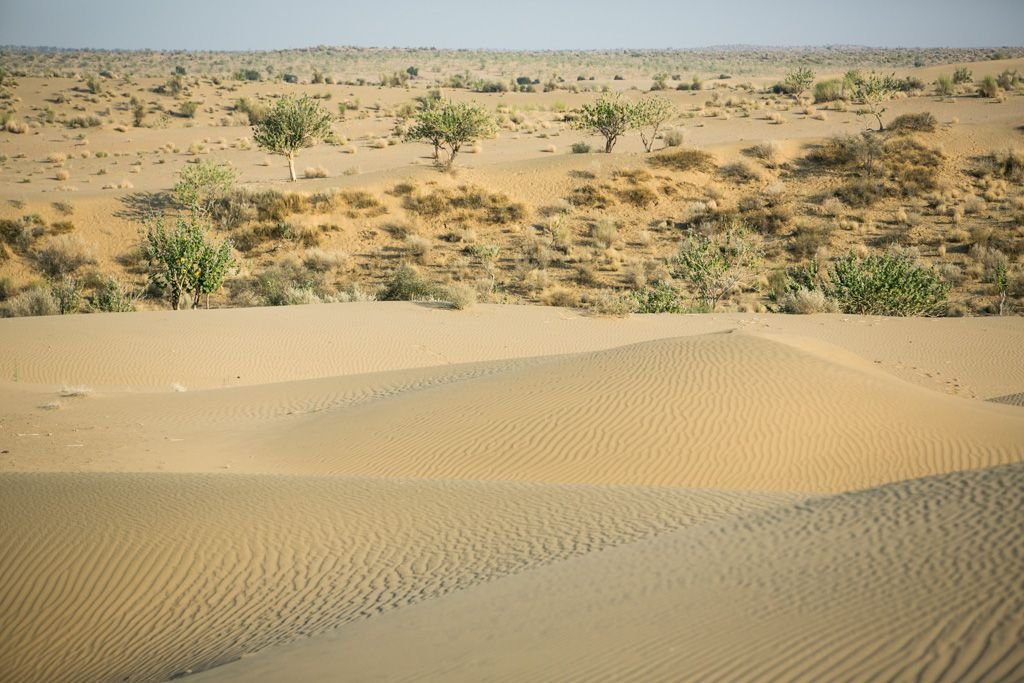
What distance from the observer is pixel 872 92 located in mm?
44906

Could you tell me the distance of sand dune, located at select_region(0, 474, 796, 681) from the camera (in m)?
6.00

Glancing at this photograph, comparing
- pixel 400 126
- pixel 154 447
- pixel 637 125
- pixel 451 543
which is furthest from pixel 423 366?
pixel 400 126

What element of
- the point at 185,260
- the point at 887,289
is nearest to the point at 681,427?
the point at 887,289

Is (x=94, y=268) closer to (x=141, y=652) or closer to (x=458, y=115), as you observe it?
(x=458, y=115)

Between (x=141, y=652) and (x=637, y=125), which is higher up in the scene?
(x=637, y=125)

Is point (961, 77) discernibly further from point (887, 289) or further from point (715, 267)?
point (887, 289)

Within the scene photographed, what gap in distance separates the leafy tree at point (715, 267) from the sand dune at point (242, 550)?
1701 centimetres

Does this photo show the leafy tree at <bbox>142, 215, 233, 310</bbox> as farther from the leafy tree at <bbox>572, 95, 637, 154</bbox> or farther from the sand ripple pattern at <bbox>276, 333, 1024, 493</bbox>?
the leafy tree at <bbox>572, 95, 637, 154</bbox>

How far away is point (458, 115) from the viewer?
119 feet

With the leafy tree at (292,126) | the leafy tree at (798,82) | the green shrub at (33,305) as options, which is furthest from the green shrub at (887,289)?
the leafy tree at (798,82)

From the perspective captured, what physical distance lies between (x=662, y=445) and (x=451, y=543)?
14.1 feet

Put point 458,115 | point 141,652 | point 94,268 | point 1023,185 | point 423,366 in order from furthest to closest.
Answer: point 458,115, point 1023,185, point 94,268, point 423,366, point 141,652

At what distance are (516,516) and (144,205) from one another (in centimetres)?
2868

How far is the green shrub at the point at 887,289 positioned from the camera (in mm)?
22516
